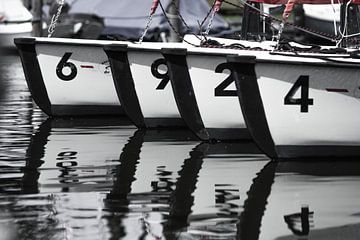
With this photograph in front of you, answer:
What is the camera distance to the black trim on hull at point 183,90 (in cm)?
1758

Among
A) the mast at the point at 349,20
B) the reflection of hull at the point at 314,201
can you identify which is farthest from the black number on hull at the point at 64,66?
the reflection of hull at the point at 314,201

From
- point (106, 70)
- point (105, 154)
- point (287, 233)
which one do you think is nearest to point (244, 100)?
point (105, 154)

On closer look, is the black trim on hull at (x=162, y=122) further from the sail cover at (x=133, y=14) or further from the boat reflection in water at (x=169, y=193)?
the sail cover at (x=133, y=14)

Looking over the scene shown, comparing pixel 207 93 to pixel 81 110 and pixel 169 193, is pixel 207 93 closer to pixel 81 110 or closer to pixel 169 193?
pixel 169 193

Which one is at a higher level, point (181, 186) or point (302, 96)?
point (302, 96)

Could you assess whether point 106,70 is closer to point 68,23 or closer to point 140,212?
point 140,212

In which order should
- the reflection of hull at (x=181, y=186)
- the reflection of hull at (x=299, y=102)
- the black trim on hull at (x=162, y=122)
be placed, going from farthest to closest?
the black trim on hull at (x=162, y=122) < the reflection of hull at (x=299, y=102) < the reflection of hull at (x=181, y=186)

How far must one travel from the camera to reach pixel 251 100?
15.8m

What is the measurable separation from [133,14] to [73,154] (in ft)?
74.9

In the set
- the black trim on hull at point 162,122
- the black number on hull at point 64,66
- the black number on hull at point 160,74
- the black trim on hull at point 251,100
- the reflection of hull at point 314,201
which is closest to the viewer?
the reflection of hull at point 314,201

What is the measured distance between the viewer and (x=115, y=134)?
763 inches

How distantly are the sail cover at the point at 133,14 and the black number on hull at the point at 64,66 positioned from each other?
1601 cm

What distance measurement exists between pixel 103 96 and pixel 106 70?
Result: 22.0 inches

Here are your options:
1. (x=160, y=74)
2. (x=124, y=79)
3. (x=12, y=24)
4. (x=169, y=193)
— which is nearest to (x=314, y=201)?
(x=169, y=193)
